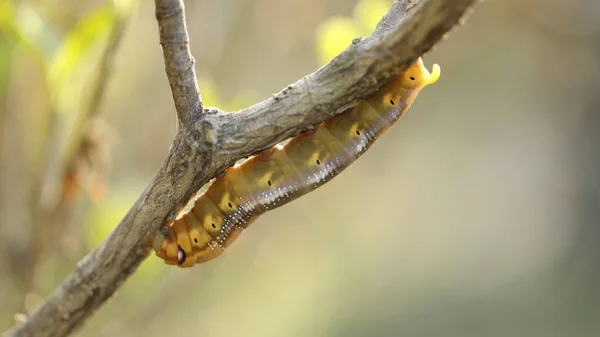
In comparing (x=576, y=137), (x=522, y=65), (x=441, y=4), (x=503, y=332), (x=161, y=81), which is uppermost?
(x=522, y=65)

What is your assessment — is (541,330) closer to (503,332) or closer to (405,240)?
(503,332)

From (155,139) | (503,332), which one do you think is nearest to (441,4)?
(155,139)

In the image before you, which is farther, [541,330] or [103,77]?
[541,330]

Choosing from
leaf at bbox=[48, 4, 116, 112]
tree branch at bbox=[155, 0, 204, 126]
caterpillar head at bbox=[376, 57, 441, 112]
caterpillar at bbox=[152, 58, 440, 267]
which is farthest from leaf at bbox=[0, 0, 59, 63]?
caterpillar head at bbox=[376, 57, 441, 112]

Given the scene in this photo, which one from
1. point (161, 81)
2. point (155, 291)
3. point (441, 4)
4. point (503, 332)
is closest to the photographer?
point (441, 4)

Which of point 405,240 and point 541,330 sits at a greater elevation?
point 405,240

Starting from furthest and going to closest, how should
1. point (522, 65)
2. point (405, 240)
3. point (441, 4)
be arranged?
point (522, 65) → point (405, 240) → point (441, 4)

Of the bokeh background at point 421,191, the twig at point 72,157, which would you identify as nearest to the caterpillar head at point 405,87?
the twig at point 72,157

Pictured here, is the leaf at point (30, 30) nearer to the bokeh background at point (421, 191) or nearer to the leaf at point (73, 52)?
the leaf at point (73, 52)

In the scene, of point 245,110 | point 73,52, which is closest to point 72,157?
point 73,52
